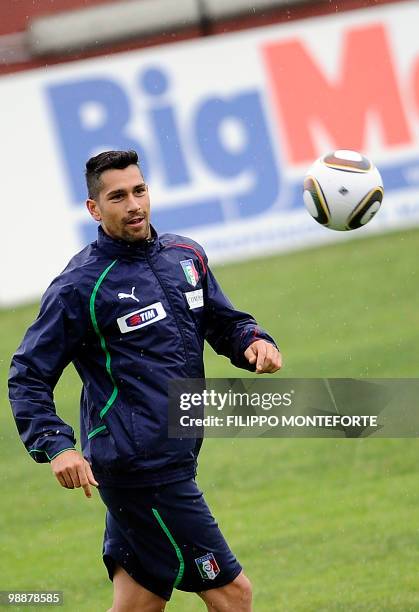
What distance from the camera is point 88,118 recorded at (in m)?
17.5

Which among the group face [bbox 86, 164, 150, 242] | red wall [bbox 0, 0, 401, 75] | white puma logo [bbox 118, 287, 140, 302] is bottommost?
white puma logo [bbox 118, 287, 140, 302]

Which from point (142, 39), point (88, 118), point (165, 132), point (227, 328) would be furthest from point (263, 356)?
point (142, 39)

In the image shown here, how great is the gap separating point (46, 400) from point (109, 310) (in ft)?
1.56

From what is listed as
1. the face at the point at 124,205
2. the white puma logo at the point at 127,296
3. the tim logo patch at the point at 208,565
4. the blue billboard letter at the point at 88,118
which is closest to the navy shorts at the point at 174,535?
the tim logo patch at the point at 208,565

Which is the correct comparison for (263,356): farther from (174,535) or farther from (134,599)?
(134,599)

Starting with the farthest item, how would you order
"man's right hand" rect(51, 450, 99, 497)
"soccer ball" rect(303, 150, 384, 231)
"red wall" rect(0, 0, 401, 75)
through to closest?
"red wall" rect(0, 0, 401, 75) < "soccer ball" rect(303, 150, 384, 231) < "man's right hand" rect(51, 450, 99, 497)

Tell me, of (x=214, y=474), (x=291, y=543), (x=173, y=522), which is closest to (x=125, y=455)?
(x=173, y=522)

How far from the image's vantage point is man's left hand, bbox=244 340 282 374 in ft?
18.8

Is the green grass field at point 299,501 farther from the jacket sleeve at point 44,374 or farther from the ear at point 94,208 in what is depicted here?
the ear at point 94,208

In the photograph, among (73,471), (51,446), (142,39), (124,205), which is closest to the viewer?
(73,471)

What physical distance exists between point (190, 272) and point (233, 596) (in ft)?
4.74

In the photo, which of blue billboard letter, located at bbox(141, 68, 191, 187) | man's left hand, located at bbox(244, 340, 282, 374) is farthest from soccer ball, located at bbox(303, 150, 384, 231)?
blue billboard letter, located at bbox(141, 68, 191, 187)

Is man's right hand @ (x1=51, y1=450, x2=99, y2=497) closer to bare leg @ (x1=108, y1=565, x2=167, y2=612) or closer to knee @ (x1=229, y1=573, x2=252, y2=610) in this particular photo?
bare leg @ (x1=108, y1=565, x2=167, y2=612)

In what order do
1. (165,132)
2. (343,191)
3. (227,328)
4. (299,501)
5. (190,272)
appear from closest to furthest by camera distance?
(190,272)
(227,328)
(343,191)
(299,501)
(165,132)
